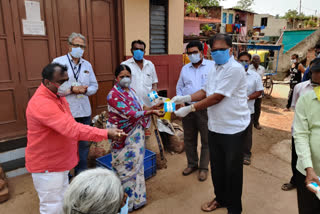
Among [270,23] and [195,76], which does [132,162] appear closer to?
[195,76]

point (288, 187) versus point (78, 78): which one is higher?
point (78, 78)

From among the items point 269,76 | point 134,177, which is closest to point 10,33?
point 134,177

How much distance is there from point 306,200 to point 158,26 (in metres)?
4.95

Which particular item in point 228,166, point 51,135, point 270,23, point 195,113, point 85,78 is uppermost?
point 270,23

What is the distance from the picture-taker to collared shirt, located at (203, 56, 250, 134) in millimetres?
2467

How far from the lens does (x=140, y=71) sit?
13.0 feet

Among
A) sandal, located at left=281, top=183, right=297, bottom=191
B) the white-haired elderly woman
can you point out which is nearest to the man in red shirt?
the white-haired elderly woman

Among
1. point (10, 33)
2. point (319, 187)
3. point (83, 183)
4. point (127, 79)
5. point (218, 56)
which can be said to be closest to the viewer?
point (83, 183)

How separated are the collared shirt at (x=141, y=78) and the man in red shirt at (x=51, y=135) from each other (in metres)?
1.72

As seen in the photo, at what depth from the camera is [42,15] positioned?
160 inches

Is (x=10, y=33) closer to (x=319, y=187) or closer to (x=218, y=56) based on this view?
(x=218, y=56)

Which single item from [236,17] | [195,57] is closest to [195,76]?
[195,57]

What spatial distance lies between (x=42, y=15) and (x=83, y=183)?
3887 millimetres

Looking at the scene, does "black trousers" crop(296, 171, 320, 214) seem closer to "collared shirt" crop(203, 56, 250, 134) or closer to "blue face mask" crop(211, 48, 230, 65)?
"collared shirt" crop(203, 56, 250, 134)
